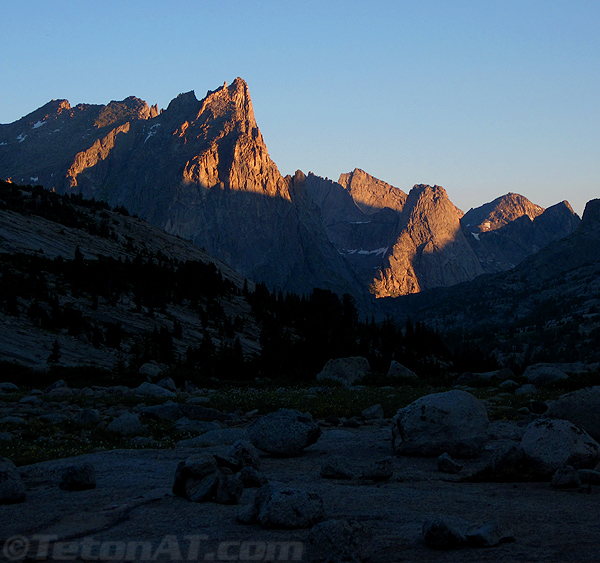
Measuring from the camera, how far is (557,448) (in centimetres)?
1280

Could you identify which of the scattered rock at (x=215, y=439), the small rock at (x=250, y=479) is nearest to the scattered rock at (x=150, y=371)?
the scattered rock at (x=215, y=439)

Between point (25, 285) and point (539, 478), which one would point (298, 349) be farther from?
point (539, 478)

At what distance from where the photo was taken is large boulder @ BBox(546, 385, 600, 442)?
16.3 metres

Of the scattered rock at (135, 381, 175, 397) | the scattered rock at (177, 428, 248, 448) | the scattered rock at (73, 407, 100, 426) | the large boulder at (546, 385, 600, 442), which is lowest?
the scattered rock at (177, 428, 248, 448)

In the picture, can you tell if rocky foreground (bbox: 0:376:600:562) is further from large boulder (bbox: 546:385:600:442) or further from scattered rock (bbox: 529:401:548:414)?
scattered rock (bbox: 529:401:548:414)

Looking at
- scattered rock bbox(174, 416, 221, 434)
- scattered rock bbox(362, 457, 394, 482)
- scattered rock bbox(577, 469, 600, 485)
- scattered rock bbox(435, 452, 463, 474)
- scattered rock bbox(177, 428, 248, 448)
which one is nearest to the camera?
scattered rock bbox(577, 469, 600, 485)

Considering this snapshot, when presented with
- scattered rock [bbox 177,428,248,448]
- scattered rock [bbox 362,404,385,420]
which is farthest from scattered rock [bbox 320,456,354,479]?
scattered rock [bbox 362,404,385,420]

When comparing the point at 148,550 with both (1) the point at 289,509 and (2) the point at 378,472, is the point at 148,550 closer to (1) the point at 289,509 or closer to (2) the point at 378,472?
(1) the point at 289,509

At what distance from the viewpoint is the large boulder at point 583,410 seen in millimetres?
16266

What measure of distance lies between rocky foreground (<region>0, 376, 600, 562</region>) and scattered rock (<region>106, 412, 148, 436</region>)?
0.09m

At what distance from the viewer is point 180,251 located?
123250 mm

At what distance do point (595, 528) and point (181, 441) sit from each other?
11477 mm

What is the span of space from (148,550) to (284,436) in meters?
8.22

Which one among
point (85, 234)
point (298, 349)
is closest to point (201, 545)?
point (298, 349)
